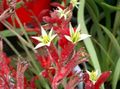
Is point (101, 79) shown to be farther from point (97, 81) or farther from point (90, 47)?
point (90, 47)

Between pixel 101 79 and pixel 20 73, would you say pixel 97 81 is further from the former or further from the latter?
pixel 20 73

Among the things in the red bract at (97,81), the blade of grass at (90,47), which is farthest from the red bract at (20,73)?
the blade of grass at (90,47)

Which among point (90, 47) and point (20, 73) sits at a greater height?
point (20, 73)

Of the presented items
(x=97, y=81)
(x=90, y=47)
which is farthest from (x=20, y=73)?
(x=90, y=47)

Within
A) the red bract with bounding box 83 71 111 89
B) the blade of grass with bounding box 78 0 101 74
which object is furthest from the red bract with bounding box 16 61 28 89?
the blade of grass with bounding box 78 0 101 74

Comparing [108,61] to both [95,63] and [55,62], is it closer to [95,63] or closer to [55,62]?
[95,63]

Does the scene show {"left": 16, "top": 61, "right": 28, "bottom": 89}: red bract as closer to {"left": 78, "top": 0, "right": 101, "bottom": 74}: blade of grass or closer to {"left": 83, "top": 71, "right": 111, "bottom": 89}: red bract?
{"left": 83, "top": 71, "right": 111, "bottom": 89}: red bract

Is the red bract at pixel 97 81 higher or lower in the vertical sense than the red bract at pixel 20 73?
lower

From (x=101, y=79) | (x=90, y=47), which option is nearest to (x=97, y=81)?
(x=101, y=79)

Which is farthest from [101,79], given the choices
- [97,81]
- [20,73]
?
[20,73]

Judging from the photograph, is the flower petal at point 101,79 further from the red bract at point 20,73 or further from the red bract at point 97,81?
the red bract at point 20,73

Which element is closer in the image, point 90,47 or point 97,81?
point 97,81
